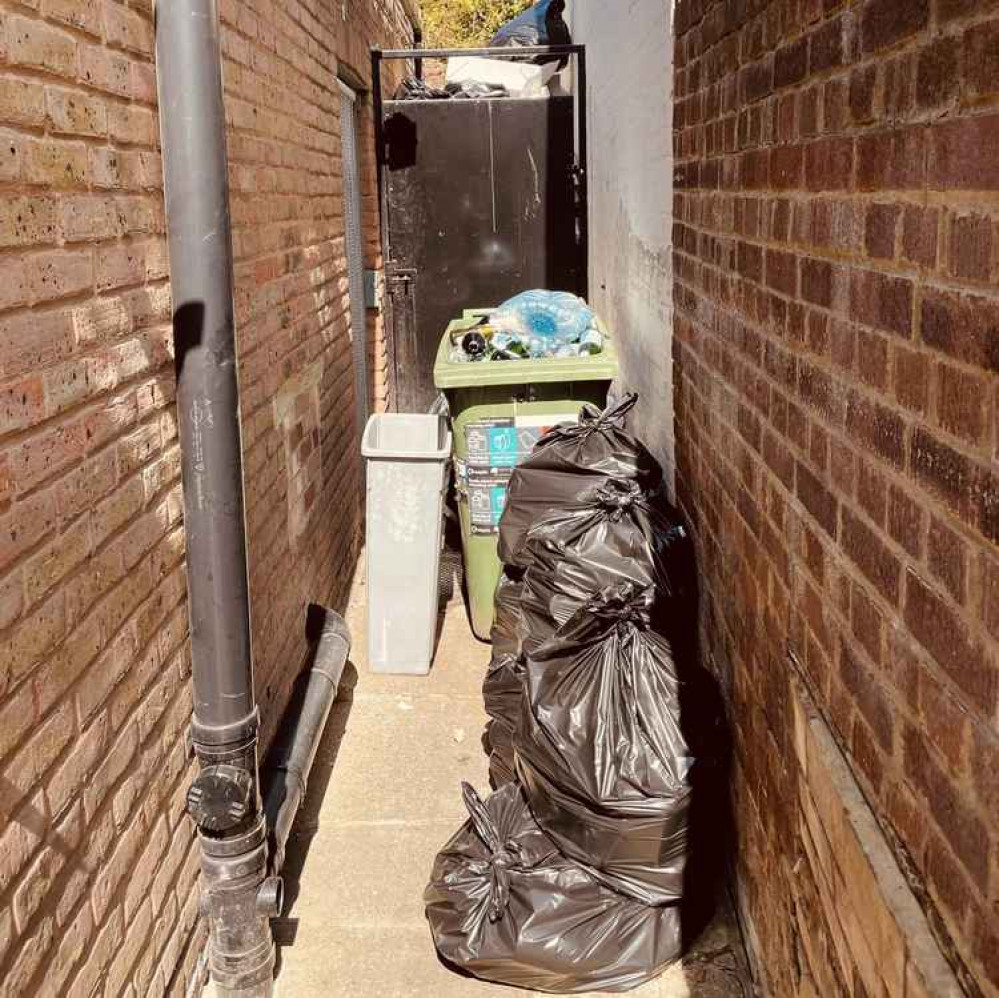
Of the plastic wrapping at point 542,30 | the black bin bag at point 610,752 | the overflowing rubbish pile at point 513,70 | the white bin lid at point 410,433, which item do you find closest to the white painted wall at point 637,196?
the white bin lid at point 410,433

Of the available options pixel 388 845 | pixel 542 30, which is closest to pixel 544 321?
pixel 388 845

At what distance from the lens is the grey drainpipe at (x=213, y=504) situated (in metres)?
2.67

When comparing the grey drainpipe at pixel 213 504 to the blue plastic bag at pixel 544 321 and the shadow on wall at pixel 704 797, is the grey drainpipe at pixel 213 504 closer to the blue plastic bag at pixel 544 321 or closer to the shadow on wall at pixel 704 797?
the shadow on wall at pixel 704 797

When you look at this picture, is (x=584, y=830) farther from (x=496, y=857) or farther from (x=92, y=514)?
(x=92, y=514)

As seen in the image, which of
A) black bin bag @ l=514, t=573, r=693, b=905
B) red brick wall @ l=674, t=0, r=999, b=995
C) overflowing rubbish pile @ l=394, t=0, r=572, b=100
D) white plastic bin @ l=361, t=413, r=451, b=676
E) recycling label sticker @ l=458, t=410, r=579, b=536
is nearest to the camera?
red brick wall @ l=674, t=0, r=999, b=995

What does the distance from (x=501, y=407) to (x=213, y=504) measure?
7.77 ft

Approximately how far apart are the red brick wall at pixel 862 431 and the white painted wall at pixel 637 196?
118cm

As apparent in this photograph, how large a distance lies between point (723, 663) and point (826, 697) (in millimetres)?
1144

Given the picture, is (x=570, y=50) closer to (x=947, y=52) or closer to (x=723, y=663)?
(x=723, y=663)

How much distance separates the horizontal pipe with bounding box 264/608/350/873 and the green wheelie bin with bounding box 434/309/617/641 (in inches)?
34.4

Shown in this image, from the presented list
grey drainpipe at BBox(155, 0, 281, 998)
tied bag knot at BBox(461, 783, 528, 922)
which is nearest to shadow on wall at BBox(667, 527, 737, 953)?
tied bag knot at BBox(461, 783, 528, 922)

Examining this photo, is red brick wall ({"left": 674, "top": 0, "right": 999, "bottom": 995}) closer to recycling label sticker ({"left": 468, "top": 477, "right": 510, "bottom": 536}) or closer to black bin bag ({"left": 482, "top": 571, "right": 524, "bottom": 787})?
black bin bag ({"left": 482, "top": 571, "right": 524, "bottom": 787})

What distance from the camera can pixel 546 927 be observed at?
292 centimetres

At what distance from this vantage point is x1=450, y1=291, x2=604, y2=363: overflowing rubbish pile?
5.18 m
